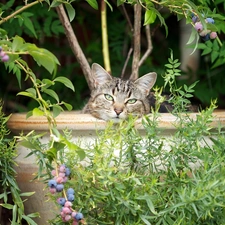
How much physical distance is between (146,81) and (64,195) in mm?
1263

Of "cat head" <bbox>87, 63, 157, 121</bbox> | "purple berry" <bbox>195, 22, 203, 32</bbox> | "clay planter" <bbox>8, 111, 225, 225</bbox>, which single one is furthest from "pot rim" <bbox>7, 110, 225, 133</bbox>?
"cat head" <bbox>87, 63, 157, 121</bbox>

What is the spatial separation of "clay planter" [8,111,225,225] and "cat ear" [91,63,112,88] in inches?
23.7

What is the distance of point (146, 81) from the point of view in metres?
3.22

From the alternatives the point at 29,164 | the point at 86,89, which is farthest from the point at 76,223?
the point at 86,89

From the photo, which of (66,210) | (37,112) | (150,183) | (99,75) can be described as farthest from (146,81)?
(66,210)

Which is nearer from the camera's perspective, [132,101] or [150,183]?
[150,183]

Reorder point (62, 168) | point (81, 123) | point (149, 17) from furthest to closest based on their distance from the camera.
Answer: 1. point (81, 123)
2. point (149, 17)
3. point (62, 168)

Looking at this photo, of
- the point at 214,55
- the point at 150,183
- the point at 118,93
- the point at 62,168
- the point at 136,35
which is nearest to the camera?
the point at 62,168

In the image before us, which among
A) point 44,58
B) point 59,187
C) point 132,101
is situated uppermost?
point 44,58

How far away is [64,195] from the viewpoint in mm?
2066

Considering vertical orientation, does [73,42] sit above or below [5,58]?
below

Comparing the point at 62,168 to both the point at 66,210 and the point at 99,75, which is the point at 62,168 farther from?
the point at 99,75

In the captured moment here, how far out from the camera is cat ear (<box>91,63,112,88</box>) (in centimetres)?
A: 322

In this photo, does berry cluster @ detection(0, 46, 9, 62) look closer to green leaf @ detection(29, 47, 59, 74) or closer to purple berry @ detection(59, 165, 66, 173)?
green leaf @ detection(29, 47, 59, 74)
